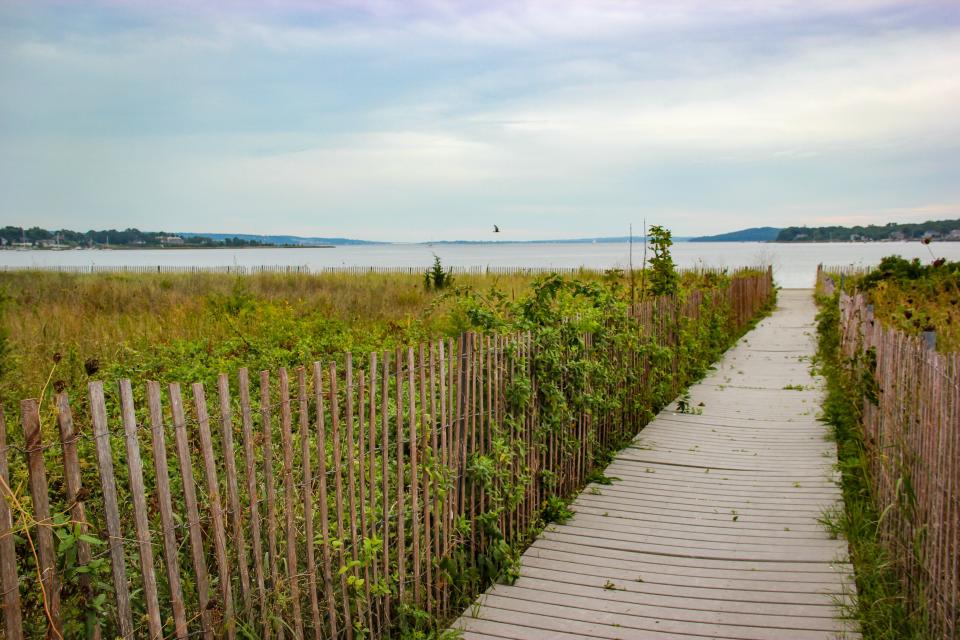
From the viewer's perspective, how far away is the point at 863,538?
6.07 meters

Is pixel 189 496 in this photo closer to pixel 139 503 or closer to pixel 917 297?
pixel 139 503

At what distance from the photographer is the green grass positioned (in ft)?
15.2

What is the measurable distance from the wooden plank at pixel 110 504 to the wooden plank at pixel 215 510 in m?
0.44

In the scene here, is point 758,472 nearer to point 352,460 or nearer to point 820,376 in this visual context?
point 352,460

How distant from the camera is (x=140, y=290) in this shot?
26844mm

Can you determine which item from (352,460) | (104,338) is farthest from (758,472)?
(104,338)

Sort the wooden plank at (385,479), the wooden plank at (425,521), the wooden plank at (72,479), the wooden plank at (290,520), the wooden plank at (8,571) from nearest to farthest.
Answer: the wooden plank at (8,571), the wooden plank at (72,479), the wooden plank at (290,520), the wooden plank at (385,479), the wooden plank at (425,521)

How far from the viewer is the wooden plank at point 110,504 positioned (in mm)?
2773

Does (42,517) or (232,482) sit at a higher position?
(42,517)

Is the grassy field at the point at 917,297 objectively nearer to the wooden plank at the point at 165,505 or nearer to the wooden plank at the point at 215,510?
the wooden plank at the point at 215,510

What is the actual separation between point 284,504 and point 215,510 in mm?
684

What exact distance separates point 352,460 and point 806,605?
3.32 m

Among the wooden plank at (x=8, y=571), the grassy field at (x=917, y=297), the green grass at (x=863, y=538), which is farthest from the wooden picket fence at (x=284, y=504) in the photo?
the grassy field at (x=917, y=297)

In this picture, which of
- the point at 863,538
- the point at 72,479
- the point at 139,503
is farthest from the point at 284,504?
the point at 863,538
